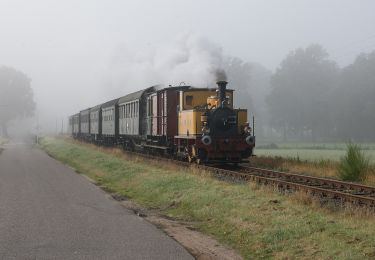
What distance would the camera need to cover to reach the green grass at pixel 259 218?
7809 mm

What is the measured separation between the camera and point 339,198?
500 inches

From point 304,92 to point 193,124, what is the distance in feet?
214

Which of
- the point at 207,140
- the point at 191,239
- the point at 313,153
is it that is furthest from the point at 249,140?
the point at 313,153

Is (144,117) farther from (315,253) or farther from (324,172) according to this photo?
(315,253)

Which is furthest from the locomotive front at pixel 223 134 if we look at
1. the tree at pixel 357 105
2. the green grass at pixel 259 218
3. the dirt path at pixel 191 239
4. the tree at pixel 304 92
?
the tree at pixel 304 92

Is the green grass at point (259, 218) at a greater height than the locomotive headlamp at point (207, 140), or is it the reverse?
the locomotive headlamp at point (207, 140)

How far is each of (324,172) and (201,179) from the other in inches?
231

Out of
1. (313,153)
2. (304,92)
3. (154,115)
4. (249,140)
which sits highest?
(304,92)

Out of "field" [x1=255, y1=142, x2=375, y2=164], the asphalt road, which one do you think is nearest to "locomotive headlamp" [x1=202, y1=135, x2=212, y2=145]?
the asphalt road

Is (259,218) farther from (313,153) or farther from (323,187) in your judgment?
(313,153)

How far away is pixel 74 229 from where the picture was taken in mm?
9844

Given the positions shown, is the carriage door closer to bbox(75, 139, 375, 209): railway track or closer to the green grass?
bbox(75, 139, 375, 209): railway track

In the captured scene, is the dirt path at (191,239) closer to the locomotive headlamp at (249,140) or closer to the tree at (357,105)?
the locomotive headlamp at (249,140)

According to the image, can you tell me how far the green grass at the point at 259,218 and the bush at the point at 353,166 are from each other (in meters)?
4.51
